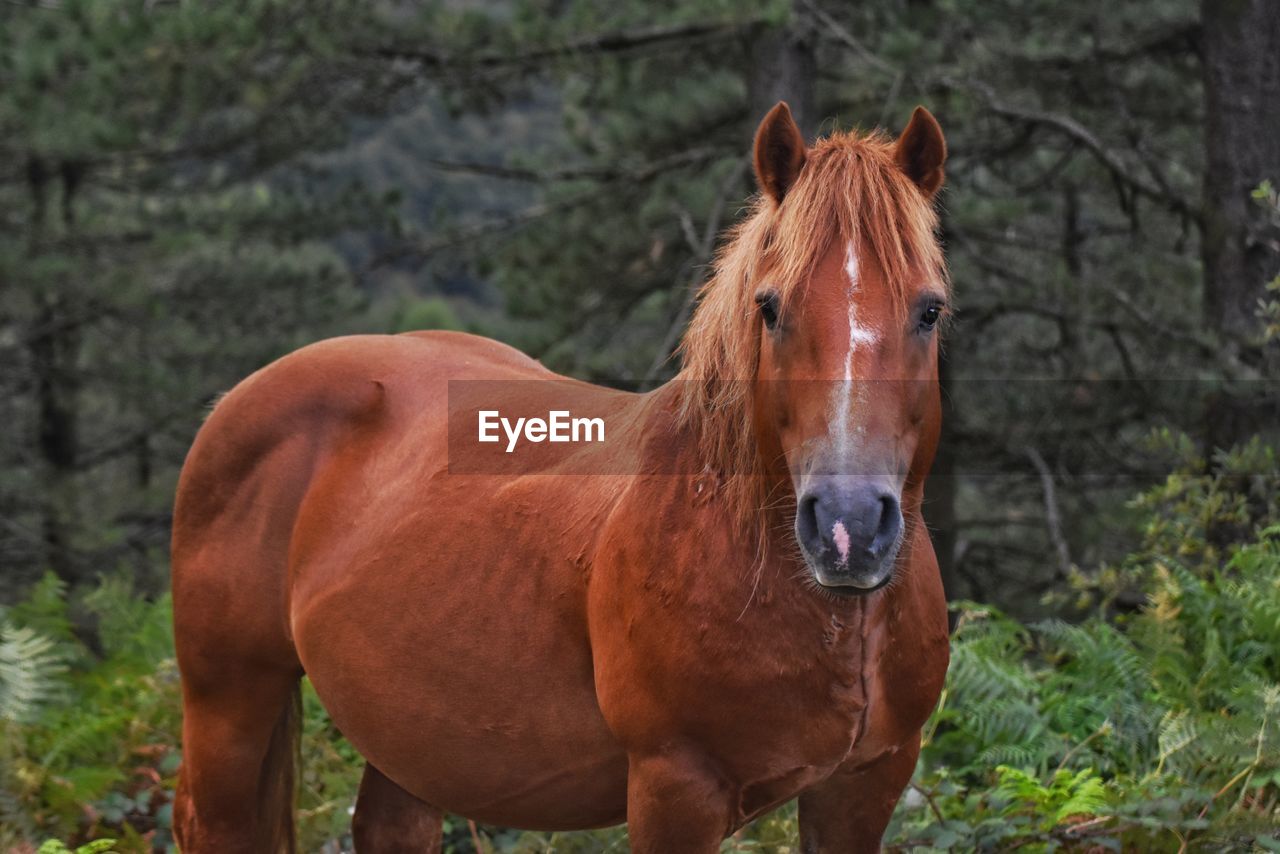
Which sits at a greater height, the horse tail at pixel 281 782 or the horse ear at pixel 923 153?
the horse ear at pixel 923 153

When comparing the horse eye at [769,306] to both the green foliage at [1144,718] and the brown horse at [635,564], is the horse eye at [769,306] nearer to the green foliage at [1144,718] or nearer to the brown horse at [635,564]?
the brown horse at [635,564]

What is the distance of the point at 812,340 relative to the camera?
2.33 meters

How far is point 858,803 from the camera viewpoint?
110 inches

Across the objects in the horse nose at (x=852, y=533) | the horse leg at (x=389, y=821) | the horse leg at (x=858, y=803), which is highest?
the horse nose at (x=852, y=533)

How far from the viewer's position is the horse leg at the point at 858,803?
9.09 ft

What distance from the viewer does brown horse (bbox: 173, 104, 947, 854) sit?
238 cm

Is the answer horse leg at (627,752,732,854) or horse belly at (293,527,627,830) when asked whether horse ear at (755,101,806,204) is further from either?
horse leg at (627,752,732,854)

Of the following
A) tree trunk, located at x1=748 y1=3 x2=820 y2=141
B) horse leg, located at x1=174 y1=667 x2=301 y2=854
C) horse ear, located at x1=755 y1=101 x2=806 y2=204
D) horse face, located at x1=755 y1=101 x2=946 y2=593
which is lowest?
horse leg, located at x1=174 y1=667 x2=301 y2=854

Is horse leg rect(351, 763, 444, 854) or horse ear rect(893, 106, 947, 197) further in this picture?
horse leg rect(351, 763, 444, 854)

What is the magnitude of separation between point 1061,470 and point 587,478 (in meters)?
7.60

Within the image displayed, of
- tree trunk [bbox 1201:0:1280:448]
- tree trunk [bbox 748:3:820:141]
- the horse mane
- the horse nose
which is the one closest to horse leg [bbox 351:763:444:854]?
the horse mane

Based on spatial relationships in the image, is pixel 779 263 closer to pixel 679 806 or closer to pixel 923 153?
pixel 923 153

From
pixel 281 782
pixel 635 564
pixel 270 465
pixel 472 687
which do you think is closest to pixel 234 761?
pixel 281 782

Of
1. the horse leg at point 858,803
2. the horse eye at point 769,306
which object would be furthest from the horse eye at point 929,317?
the horse leg at point 858,803
